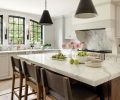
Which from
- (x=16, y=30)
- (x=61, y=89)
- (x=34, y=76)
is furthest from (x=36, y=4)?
(x=61, y=89)

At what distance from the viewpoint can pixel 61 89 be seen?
1282 millimetres

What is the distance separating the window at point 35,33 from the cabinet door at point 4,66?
1.75 m

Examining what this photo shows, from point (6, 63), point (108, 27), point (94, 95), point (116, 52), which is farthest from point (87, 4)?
point (6, 63)

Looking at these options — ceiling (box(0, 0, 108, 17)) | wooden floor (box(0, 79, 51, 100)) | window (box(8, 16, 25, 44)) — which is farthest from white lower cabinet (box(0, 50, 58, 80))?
ceiling (box(0, 0, 108, 17))

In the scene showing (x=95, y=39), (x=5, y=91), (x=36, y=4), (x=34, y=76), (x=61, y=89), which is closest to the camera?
(x=61, y=89)

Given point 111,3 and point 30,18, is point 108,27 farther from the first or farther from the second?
point 30,18

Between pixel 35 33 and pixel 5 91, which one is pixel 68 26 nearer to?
pixel 35 33

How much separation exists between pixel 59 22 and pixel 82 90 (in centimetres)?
488

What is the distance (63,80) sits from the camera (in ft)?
4.00

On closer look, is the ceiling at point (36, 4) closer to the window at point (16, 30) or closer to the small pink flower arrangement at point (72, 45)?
the window at point (16, 30)

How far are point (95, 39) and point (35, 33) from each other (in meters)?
2.69

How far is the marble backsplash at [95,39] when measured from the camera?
14.7 feet

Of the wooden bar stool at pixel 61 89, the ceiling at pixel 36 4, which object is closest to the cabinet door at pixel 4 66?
the ceiling at pixel 36 4

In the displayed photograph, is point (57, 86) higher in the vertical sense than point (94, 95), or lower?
higher
